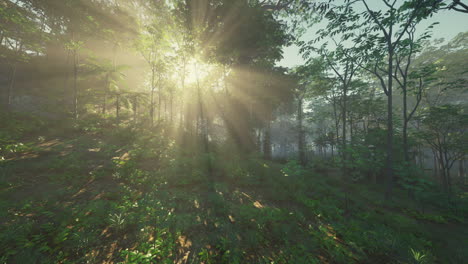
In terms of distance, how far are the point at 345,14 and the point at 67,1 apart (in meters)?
18.9

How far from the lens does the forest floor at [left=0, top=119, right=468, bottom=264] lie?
335cm

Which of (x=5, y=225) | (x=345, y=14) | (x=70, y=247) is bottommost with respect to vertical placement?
(x=70, y=247)

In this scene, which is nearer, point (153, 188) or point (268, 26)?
point (153, 188)

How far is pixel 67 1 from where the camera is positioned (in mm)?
10320

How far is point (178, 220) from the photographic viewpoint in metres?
4.41

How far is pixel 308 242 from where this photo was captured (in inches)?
162

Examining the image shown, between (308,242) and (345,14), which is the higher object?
(345,14)

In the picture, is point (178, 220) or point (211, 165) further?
point (211, 165)

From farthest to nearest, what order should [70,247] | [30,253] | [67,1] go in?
[67,1]
[70,247]
[30,253]

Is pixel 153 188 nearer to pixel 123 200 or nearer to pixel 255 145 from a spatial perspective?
pixel 123 200

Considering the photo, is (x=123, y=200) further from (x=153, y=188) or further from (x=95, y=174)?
(x=95, y=174)

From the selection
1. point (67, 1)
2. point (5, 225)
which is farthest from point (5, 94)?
point (5, 225)

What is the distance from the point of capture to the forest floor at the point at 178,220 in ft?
11.0

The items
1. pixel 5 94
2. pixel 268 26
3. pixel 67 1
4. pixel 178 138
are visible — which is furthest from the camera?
pixel 178 138
